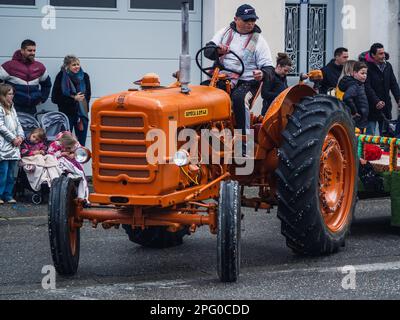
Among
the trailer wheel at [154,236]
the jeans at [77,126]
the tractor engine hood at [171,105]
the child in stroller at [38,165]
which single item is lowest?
the trailer wheel at [154,236]

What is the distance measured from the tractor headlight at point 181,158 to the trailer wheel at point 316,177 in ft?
3.56

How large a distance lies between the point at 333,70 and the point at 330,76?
144mm

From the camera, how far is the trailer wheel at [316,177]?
31.4 feet

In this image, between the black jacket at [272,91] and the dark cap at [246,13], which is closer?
the dark cap at [246,13]

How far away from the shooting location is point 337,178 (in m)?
10.6

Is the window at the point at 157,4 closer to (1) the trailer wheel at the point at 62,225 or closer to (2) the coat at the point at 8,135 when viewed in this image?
(2) the coat at the point at 8,135

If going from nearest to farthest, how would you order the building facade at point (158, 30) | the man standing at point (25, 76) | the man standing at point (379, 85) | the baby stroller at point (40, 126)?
1. the baby stroller at point (40, 126)
2. the man standing at point (25, 76)
3. the building facade at point (158, 30)
4. the man standing at point (379, 85)

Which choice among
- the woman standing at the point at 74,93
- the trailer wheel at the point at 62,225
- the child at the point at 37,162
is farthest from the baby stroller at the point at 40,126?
the trailer wheel at the point at 62,225

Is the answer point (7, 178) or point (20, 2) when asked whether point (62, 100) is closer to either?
point (20, 2)

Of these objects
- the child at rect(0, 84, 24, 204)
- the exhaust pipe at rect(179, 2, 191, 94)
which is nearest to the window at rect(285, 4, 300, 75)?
the child at rect(0, 84, 24, 204)

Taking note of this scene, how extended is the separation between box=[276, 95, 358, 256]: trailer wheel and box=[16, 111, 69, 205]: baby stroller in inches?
179

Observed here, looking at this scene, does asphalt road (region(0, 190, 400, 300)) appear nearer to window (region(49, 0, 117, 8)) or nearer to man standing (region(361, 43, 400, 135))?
man standing (region(361, 43, 400, 135))

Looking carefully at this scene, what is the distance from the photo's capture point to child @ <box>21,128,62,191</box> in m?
13.7

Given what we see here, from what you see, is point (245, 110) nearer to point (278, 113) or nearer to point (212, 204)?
point (278, 113)
